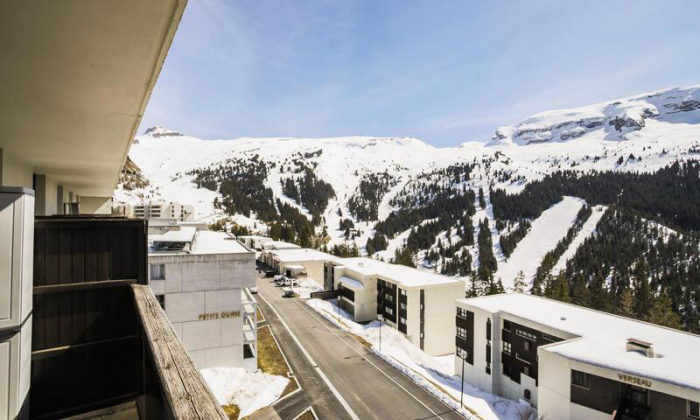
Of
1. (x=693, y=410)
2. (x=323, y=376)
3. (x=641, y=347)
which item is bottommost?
(x=323, y=376)

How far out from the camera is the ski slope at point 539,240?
323ft

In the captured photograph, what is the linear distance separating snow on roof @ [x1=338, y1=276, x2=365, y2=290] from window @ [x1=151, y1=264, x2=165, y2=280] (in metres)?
25.9

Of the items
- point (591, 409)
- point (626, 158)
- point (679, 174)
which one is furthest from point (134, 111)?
point (626, 158)

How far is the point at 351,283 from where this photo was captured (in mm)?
42906

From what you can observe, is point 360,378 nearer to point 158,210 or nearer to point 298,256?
point 298,256

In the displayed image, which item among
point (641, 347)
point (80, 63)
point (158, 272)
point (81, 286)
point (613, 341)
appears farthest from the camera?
point (613, 341)

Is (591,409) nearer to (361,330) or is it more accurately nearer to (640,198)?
(361,330)

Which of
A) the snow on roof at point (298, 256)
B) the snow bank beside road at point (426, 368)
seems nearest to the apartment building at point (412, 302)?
the snow bank beside road at point (426, 368)

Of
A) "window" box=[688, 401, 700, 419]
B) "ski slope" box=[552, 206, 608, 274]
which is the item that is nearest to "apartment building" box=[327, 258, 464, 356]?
"window" box=[688, 401, 700, 419]

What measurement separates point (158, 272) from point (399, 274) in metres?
29.1

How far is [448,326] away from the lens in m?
38.7

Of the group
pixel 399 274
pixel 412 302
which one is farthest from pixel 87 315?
pixel 399 274

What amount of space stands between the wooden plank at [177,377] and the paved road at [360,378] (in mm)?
19065

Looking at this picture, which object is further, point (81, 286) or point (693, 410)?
point (693, 410)
